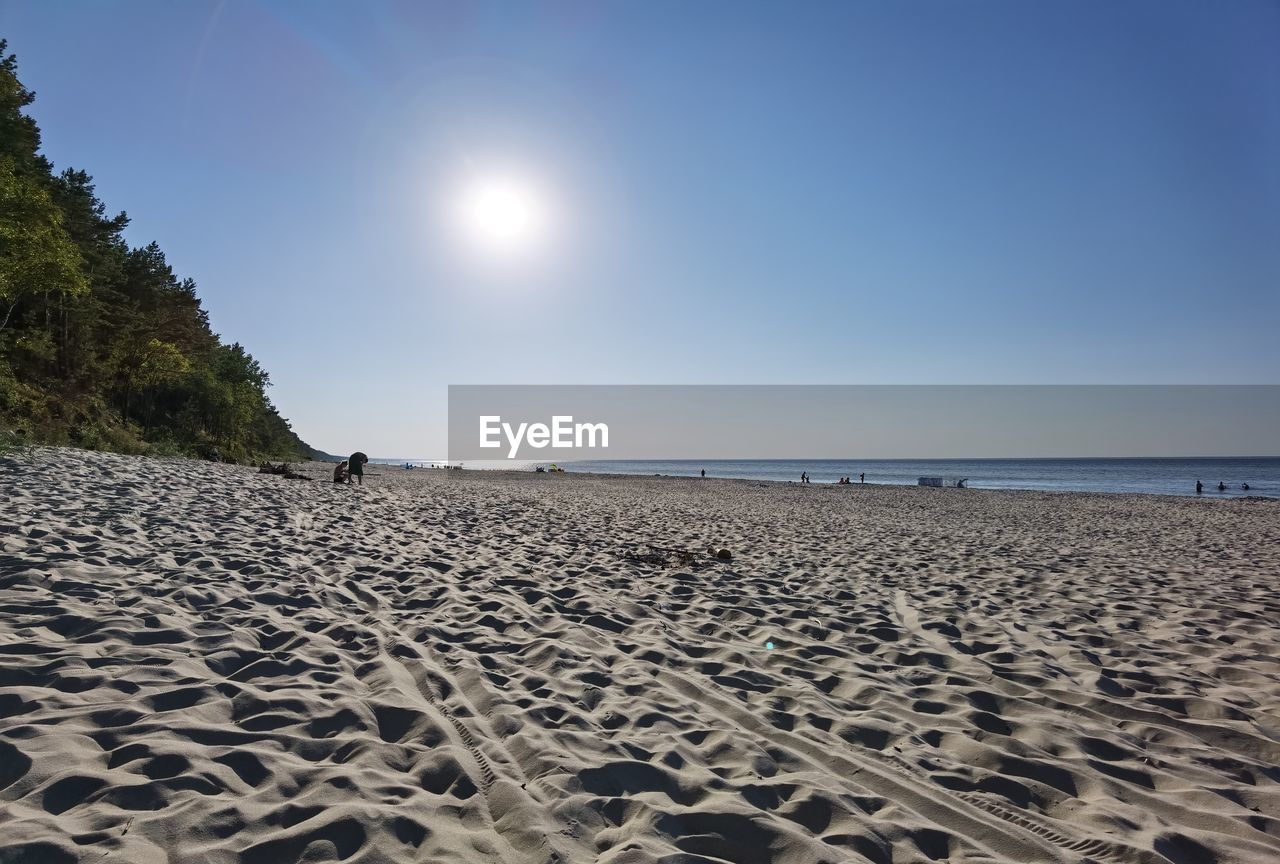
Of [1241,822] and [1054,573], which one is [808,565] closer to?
[1054,573]

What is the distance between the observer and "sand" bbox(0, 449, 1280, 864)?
252 cm

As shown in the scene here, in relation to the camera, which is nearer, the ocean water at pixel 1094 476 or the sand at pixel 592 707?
the sand at pixel 592 707

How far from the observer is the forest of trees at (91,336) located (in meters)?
17.9

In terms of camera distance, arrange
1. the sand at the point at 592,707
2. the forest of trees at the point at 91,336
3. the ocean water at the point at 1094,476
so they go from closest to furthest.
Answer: the sand at the point at 592,707 → the forest of trees at the point at 91,336 → the ocean water at the point at 1094,476

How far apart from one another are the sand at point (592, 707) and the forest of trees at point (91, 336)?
14.2 m

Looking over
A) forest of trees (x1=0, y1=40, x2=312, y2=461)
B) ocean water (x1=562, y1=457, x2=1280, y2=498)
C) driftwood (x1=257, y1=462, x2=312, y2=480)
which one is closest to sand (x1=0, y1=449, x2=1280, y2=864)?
driftwood (x1=257, y1=462, x2=312, y2=480)

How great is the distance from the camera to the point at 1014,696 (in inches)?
173

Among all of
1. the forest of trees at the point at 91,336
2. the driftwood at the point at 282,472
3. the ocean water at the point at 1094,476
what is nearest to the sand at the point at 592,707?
the driftwood at the point at 282,472

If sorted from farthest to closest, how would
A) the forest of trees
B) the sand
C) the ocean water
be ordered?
the ocean water → the forest of trees → the sand

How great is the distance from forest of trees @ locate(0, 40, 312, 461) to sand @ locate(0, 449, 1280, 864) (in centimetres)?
1420

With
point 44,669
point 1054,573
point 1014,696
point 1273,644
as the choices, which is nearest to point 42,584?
point 44,669

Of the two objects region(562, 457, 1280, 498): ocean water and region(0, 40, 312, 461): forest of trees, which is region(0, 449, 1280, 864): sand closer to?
region(0, 40, 312, 461): forest of trees

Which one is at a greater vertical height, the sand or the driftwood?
the driftwood

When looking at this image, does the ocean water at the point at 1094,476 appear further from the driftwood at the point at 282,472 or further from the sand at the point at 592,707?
the driftwood at the point at 282,472
